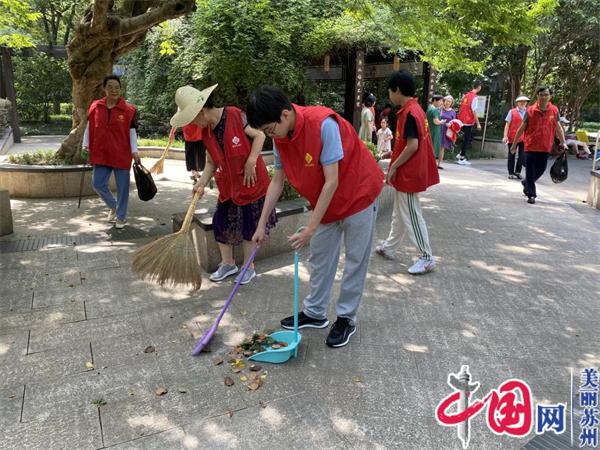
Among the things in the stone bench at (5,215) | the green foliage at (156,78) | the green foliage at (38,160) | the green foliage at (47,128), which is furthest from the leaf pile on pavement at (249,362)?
the green foliage at (47,128)

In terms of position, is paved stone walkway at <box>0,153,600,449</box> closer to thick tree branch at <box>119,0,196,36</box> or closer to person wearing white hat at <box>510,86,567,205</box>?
person wearing white hat at <box>510,86,567,205</box>

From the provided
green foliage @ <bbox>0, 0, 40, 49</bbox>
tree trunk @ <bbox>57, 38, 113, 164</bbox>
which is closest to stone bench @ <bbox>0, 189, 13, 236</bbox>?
tree trunk @ <bbox>57, 38, 113, 164</bbox>

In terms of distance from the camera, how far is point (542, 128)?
22.8ft

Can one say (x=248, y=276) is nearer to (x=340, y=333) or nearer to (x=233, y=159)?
(x=233, y=159)

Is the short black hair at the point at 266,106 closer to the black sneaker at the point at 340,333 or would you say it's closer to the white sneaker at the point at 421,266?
the black sneaker at the point at 340,333

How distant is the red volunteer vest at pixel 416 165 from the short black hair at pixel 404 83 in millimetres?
89

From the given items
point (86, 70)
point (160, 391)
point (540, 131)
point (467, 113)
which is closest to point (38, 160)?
point (86, 70)

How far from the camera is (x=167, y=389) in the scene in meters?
2.71

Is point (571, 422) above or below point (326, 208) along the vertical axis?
below

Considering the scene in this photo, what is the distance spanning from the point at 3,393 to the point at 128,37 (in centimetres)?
589

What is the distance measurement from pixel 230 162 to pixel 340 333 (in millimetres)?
1553

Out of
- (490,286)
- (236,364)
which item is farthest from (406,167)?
(236,364)

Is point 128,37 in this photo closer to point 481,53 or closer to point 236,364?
point 236,364

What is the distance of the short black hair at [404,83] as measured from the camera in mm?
3942
